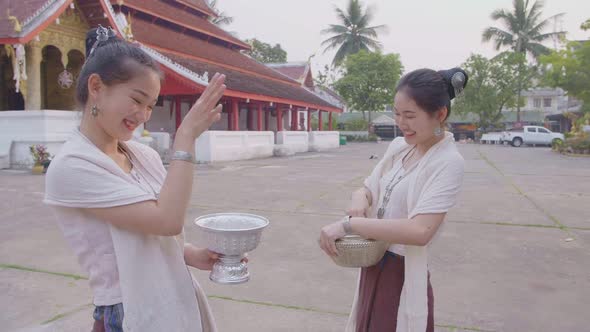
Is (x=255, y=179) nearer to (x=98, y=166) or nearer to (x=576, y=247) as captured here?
(x=576, y=247)

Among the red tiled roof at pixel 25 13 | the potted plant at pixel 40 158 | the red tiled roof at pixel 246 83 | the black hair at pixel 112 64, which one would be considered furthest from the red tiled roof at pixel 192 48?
the black hair at pixel 112 64

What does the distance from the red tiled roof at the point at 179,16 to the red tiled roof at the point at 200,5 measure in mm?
358

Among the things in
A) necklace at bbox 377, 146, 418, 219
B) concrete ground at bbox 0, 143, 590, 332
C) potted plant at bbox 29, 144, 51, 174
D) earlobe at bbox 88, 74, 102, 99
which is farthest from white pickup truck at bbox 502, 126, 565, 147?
earlobe at bbox 88, 74, 102, 99

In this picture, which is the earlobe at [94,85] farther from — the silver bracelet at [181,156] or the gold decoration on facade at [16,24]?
the gold decoration on facade at [16,24]

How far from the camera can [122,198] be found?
1226 mm

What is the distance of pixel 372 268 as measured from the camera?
1.83 m

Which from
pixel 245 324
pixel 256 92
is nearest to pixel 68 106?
pixel 256 92

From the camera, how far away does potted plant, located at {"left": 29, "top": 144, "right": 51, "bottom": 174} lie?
1017cm

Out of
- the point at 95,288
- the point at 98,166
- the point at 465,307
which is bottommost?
the point at 465,307

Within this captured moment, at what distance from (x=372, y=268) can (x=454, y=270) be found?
229 cm

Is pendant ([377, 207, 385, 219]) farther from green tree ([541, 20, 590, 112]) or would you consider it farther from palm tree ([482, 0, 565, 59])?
palm tree ([482, 0, 565, 59])

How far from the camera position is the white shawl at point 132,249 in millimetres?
1227

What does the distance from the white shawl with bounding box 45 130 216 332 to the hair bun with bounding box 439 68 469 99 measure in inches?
44.0

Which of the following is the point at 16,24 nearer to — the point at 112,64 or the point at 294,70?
the point at 112,64
